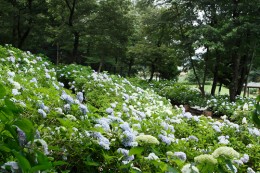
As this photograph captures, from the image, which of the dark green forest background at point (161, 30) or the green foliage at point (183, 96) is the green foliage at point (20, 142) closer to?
the dark green forest background at point (161, 30)

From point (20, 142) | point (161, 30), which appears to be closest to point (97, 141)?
point (20, 142)

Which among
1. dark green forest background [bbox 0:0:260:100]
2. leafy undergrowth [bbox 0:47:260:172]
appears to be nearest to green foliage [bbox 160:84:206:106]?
dark green forest background [bbox 0:0:260:100]

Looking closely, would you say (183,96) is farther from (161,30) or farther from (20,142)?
(20,142)

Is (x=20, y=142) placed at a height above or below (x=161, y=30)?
below

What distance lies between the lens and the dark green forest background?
10.1 metres

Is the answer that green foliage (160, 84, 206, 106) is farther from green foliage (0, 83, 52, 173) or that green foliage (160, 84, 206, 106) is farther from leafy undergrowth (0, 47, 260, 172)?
green foliage (0, 83, 52, 173)

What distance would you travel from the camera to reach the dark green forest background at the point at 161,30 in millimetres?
10078

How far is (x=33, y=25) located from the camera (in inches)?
650

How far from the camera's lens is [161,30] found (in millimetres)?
14711

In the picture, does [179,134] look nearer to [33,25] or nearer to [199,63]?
[199,63]

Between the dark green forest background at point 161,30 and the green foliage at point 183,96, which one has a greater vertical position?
the dark green forest background at point 161,30

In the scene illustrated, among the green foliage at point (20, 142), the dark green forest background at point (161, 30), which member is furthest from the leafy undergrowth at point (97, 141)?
the dark green forest background at point (161, 30)

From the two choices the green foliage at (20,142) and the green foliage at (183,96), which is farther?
the green foliage at (183,96)

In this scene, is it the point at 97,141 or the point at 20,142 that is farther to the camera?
the point at 97,141
